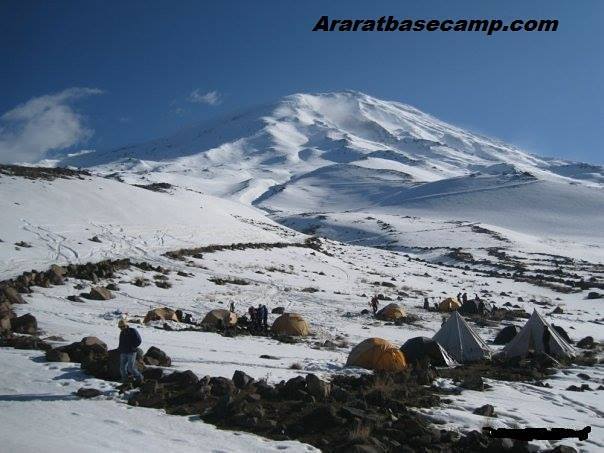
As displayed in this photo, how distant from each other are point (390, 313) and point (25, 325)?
1954 cm

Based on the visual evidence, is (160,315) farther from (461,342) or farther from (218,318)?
(461,342)

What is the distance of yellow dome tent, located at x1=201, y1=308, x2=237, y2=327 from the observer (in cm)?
2194

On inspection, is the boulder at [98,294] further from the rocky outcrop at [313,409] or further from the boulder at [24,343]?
the rocky outcrop at [313,409]

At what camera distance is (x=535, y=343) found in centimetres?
2052

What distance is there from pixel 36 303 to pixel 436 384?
16727 mm

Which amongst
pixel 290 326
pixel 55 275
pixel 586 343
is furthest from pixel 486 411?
pixel 55 275

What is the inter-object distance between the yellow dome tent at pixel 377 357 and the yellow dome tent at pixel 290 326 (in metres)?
5.79

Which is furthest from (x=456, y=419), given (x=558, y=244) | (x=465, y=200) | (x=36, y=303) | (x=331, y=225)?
(x=465, y=200)

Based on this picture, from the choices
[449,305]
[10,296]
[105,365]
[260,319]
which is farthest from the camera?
[449,305]

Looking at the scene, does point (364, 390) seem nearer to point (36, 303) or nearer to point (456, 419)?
point (456, 419)

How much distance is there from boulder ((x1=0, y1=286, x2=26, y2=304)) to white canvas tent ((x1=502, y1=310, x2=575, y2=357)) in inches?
804

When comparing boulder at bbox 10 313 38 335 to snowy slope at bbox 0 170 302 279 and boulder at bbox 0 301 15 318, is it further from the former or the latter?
snowy slope at bbox 0 170 302 279

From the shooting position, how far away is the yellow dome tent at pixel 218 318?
2194 centimetres

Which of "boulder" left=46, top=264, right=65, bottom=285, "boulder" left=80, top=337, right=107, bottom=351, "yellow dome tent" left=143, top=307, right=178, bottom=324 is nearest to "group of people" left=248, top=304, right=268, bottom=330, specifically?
"yellow dome tent" left=143, top=307, right=178, bottom=324
